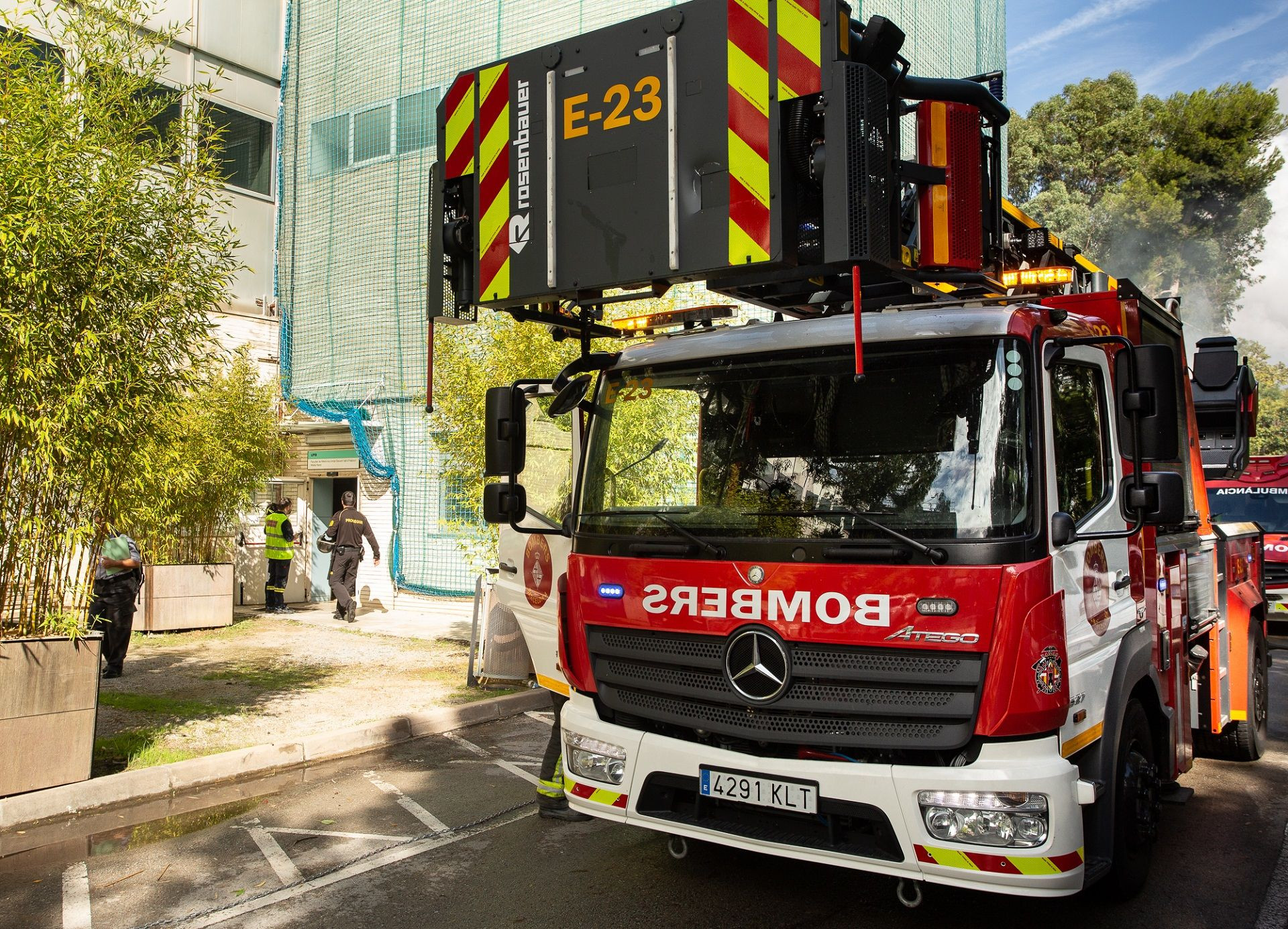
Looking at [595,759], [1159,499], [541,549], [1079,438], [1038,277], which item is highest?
[1038,277]

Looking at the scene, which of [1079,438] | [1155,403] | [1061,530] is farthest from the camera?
[1079,438]

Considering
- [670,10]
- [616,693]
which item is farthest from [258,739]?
[670,10]

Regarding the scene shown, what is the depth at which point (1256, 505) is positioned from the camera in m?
13.9

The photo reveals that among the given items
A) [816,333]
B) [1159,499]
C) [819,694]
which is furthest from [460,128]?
[1159,499]

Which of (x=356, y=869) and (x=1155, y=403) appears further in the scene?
(x=356, y=869)

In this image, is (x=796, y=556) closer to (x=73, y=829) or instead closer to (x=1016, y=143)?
(x=73, y=829)

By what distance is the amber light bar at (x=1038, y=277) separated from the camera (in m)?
5.27

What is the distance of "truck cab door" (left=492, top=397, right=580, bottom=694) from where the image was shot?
5.81 metres

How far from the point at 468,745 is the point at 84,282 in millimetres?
4285

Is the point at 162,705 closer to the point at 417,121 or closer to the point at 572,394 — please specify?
the point at 572,394

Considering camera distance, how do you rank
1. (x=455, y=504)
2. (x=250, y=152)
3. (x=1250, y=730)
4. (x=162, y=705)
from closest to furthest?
(x=1250, y=730) → (x=162, y=705) → (x=455, y=504) → (x=250, y=152)

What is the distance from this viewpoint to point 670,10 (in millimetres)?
4055

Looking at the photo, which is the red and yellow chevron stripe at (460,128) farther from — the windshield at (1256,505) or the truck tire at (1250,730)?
the windshield at (1256,505)

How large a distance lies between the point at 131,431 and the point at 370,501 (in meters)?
10.1
